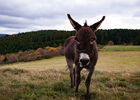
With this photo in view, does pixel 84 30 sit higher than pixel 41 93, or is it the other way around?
pixel 84 30

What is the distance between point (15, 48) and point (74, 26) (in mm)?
121893

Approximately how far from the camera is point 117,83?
6.88 meters

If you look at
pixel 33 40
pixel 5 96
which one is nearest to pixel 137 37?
pixel 33 40

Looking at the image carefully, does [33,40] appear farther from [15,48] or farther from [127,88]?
[127,88]

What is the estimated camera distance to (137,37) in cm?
9731

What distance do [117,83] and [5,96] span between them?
5211mm

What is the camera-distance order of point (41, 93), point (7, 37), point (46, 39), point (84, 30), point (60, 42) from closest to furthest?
point (84, 30), point (41, 93), point (60, 42), point (46, 39), point (7, 37)

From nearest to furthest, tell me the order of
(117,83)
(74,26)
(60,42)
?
1. (74,26)
2. (117,83)
3. (60,42)

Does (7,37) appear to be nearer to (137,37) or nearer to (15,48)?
(15,48)

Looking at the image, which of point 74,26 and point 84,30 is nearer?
point 84,30

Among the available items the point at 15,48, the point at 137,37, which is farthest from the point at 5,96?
the point at 15,48

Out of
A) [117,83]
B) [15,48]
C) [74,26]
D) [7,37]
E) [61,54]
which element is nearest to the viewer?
[74,26]

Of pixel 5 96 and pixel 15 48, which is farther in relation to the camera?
pixel 15 48

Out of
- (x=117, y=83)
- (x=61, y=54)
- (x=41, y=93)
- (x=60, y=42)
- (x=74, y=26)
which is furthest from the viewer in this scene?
(x=60, y=42)
